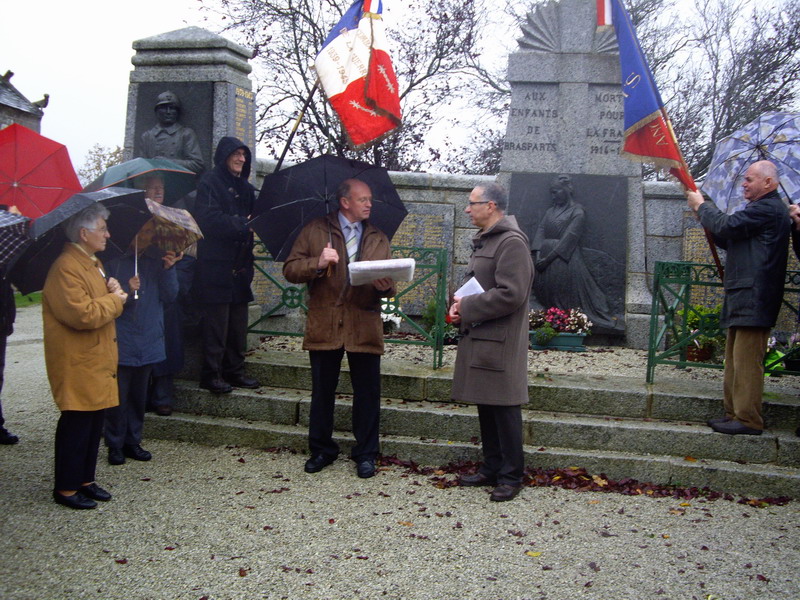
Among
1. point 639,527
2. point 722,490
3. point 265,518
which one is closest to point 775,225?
point 722,490

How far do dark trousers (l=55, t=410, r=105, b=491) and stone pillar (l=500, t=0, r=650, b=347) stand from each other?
5.34 metres

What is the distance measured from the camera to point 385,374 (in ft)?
19.7

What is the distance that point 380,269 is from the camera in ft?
15.4

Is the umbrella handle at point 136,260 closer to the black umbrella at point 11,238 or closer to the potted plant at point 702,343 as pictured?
the black umbrella at point 11,238

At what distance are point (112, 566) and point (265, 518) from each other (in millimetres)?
900

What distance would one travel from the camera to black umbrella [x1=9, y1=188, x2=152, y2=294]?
164 inches

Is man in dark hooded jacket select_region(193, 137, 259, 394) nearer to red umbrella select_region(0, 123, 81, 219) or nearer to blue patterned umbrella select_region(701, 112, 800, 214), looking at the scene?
red umbrella select_region(0, 123, 81, 219)

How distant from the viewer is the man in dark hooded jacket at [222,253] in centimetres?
576

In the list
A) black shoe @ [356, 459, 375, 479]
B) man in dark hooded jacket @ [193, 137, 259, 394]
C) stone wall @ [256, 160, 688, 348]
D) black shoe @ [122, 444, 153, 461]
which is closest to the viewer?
black shoe @ [356, 459, 375, 479]

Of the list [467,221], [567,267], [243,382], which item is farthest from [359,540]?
[467,221]

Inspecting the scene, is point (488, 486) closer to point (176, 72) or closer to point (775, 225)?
point (775, 225)

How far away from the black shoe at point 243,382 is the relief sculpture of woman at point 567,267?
11.3 feet

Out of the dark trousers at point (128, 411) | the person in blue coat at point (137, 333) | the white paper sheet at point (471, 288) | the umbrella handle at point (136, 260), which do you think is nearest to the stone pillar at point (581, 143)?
the white paper sheet at point (471, 288)

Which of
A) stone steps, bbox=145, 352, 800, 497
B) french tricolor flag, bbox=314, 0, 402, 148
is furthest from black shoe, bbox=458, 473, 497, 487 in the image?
french tricolor flag, bbox=314, 0, 402, 148
